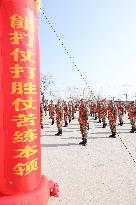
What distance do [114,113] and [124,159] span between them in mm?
6683

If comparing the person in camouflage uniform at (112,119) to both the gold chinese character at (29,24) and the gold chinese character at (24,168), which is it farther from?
the gold chinese character at (29,24)

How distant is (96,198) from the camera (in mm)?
5180

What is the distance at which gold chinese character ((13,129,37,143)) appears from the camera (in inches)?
174

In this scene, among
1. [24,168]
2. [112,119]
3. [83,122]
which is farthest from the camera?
[112,119]

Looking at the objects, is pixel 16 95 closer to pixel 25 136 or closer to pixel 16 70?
pixel 16 70

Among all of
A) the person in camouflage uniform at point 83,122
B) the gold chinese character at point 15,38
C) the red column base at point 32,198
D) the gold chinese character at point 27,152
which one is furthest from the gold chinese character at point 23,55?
the person in camouflage uniform at point 83,122

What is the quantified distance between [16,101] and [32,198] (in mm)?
1435

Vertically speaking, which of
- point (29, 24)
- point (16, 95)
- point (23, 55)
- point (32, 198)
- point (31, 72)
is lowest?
point (32, 198)

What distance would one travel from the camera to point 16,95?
4.39 meters

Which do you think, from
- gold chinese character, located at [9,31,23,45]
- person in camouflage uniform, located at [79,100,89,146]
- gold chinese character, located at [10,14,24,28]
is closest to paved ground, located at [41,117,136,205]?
person in camouflage uniform, located at [79,100,89,146]

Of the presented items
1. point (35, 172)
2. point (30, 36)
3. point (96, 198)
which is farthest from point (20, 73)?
point (96, 198)

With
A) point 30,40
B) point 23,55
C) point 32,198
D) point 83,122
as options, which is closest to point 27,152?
point 32,198

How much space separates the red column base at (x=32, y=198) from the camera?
4293 millimetres

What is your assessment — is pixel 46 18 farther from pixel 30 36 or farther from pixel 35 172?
pixel 35 172
